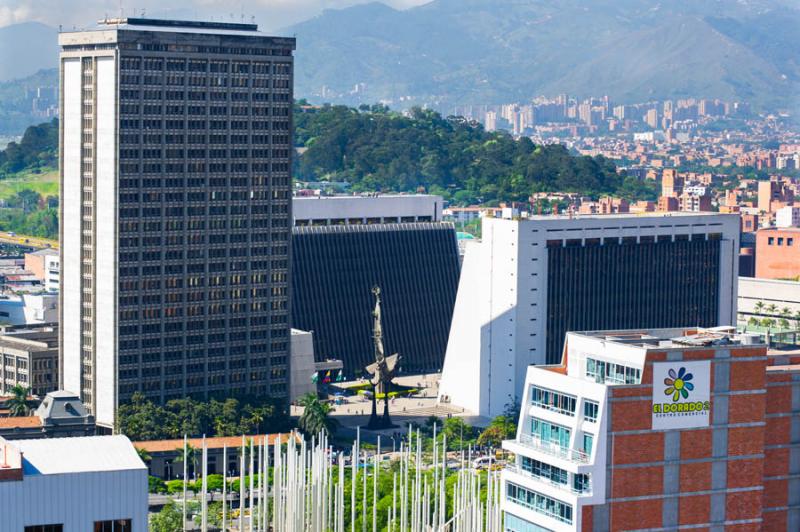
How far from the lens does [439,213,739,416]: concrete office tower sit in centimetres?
11719

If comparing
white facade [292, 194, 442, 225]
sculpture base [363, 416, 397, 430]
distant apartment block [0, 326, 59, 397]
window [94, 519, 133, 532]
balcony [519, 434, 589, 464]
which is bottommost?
sculpture base [363, 416, 397, 430]

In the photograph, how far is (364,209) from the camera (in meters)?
139

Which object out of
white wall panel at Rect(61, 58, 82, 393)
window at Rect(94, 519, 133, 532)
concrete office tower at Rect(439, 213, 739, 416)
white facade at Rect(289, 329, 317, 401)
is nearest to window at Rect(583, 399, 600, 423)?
window at Rect(94, 519, 133, 532)

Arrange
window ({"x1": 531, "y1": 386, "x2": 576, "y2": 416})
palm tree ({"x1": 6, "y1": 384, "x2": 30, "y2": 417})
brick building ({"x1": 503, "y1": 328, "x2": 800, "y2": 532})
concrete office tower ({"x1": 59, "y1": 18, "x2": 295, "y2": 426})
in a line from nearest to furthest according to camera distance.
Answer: brick building ({"x1": 503, "y1": 328, "x2": 800, "y2": 532}) < window ({"x1": 531, "y1": 386, "x2": 576, "y2": 416}) < palm tree ({"x1": 6, "y1": 384, "x2": 30, "y2": 417}) < concrete office tower ({"x1": 59, "y1": 18, "x2": 295, "y2": 426})

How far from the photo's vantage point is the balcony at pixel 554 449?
5838 cm

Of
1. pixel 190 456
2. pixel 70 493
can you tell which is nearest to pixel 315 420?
pixel 190 456

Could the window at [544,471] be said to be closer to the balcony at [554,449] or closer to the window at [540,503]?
the balcony at [554,449]

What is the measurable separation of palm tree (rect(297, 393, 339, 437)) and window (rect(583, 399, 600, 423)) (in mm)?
45678

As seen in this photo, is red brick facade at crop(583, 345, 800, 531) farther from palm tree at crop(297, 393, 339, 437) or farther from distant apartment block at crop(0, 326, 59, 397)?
distant apartment block at crop(0, 326, 59, 397)

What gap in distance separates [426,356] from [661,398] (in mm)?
78026

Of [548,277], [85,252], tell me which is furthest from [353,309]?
[85,252]

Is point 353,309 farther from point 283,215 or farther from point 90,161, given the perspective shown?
point 90,161

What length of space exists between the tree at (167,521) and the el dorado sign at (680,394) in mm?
30596

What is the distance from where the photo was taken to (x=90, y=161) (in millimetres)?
108062
